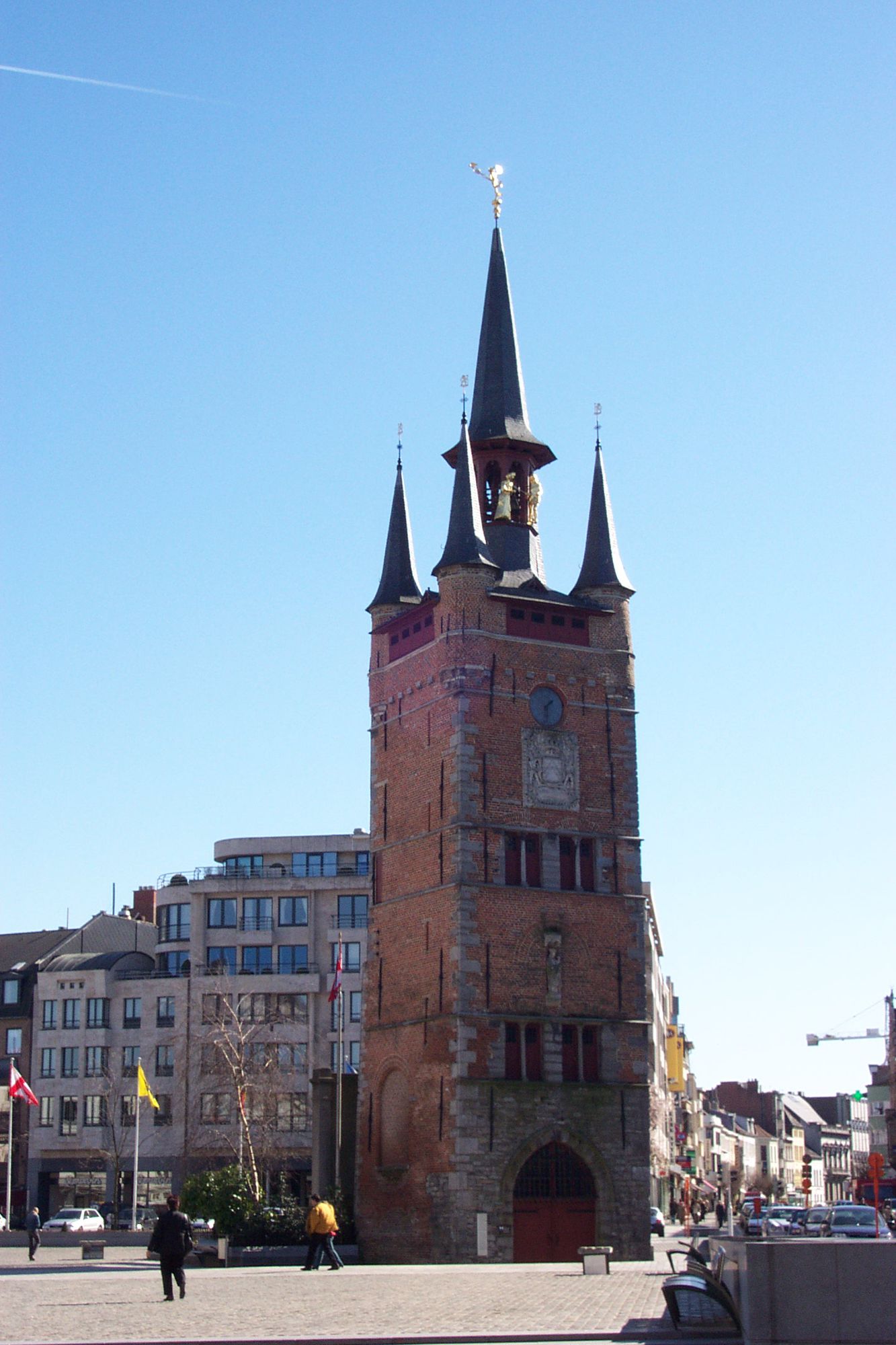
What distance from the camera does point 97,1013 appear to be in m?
80.8

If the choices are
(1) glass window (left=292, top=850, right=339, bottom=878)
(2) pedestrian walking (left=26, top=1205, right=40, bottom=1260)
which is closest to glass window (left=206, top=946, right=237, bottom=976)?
(1) glass window (left=292, top=850, right=339, bottom=878)

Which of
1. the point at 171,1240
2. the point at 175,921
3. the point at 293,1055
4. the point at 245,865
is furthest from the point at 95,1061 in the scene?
the point at 171,1240

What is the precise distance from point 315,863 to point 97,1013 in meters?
12.3

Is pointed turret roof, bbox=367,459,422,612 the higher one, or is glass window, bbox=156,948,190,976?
pointed turret roof, bbox=367,459,422,612

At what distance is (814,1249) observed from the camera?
62.9 ft

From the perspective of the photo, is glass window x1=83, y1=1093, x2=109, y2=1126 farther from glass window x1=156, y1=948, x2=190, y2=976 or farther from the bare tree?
glass window x1=156, y1=948, x2=190, y2=976

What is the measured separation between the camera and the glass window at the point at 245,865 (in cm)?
8312

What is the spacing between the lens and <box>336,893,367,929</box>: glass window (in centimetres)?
7962

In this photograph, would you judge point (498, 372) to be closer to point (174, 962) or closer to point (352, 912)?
point (352, 912)

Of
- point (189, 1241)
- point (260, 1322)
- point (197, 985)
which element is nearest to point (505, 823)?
point (189, 1241)

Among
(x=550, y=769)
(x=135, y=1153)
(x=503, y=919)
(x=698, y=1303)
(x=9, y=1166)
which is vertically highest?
(x=550, y=769)

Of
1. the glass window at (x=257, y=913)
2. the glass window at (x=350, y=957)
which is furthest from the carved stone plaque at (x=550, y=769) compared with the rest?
the glass window at (x=257, y=913)

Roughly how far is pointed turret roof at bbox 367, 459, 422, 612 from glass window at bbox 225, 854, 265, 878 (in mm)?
31263

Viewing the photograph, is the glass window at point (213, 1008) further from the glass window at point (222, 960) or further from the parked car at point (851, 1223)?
the parked car at point (851, 1223)
